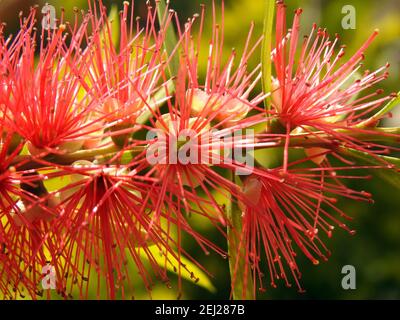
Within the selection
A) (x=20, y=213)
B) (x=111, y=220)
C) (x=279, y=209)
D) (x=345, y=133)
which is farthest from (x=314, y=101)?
(x=20, y=213)

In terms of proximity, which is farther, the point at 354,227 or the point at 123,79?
the point at 354,227

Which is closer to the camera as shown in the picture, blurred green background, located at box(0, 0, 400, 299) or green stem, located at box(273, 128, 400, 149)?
green stem, located at box(273, 128, 400, 149)

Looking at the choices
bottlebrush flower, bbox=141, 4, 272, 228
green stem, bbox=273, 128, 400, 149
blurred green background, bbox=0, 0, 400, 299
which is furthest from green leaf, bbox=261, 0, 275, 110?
blurred green background, bbox=0, 0, 400, 299

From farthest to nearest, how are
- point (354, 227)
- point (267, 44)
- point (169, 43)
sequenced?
point (354, 227) < point (169, 43) < point (267, 44)

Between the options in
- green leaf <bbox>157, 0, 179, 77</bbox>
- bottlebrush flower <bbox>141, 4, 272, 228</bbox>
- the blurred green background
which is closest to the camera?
bottlebrush flower <bbox>141, 4, 272, 228</bbox>

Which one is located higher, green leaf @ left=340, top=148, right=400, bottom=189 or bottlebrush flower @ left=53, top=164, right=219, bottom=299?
green leaf @ left=340, top=148, right=400, bottom=189

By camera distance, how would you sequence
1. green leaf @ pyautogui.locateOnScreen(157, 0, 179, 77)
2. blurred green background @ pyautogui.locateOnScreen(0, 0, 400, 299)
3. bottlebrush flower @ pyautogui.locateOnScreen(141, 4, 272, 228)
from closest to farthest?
bottlebrush flower @ pyautogui.locateOnScreen(141, 4, 272, 228) → green leaf @ pyautogui.locateOnScreen(157, 0, 179, 77) → blurred green background @ pyautogui.locateOnScreen(0, 0, 400, 299)

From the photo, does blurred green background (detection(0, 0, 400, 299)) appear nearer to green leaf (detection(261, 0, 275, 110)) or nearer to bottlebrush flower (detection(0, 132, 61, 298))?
bottlebrush flower (detection(0, 132, 61, 298))

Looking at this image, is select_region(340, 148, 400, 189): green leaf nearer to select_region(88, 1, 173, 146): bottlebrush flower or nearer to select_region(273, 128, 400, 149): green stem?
select_region(273, 128, 400, 149): green stem

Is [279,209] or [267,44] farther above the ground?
[267,44]

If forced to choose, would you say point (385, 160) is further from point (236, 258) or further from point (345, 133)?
point (236, 258)
